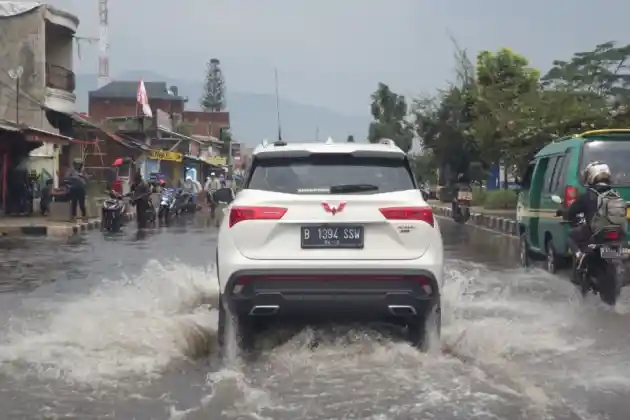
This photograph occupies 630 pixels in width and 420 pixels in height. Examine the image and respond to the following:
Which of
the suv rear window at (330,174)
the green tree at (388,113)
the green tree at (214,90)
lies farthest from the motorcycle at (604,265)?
the green tree at (214,90)

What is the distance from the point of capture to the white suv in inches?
248

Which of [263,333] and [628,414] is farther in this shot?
[263,333]

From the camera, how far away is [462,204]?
92.5 ft

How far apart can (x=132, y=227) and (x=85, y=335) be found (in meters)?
17.5

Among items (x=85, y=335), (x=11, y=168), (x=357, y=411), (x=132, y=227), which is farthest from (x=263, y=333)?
(x=11, y=168)

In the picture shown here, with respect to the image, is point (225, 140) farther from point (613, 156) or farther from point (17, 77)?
point (613, 156)

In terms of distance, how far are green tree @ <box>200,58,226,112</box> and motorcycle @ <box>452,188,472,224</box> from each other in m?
80.1

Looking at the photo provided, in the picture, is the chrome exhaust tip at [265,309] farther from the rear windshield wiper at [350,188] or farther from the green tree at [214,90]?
the green tree at [214,90]

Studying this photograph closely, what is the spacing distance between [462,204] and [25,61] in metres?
15.4

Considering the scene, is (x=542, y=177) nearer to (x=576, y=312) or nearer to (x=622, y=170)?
(x=622, y=170)

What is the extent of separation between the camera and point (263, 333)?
7.77 meters

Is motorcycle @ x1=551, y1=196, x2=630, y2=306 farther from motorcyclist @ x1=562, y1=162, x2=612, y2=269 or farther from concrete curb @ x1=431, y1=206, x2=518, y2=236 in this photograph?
concrete curb @ x1=431, y1=206, x2=518, y2=236

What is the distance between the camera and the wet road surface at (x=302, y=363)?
5.48 meters

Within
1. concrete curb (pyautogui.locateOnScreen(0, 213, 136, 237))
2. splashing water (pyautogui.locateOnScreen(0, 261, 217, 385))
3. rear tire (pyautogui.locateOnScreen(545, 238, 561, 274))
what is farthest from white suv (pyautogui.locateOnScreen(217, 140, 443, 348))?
concrete curb (pyautogui.locateOnScreen(0, 213, 136, 237))
